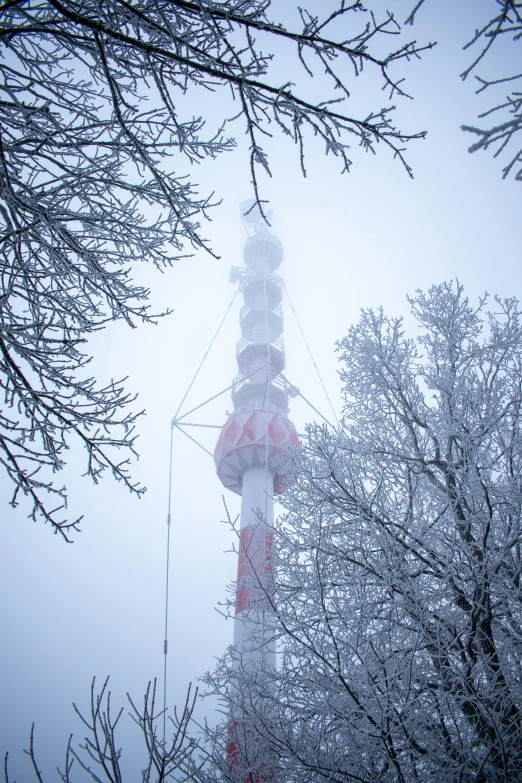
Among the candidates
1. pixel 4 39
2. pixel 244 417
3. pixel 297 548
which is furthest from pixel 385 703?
pixel 244 417

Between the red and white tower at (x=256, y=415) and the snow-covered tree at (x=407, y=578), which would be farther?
the red and white tower at (x=256, y=415)

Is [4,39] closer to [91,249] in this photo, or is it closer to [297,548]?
[91,249]

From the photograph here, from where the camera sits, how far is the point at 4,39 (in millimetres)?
2480

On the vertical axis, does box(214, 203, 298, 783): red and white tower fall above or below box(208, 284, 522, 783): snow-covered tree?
above

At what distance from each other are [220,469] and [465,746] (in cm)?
1343

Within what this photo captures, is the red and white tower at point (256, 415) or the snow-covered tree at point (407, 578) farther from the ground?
the red and white tower at point (256, 415)

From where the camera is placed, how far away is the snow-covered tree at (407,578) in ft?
9.44

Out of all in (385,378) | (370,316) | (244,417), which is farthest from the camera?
(244,417)

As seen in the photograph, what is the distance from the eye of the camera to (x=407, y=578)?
3.19 metres

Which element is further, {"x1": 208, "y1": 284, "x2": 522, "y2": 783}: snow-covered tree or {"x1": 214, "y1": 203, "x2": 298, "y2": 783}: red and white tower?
{"x1": 214, "y1": 203, "x2": 298, "y2": 783}: red and white tower

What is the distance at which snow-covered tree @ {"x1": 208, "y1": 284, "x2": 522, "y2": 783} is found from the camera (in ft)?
9.44

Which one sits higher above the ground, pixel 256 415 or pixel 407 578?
pixel 256 415

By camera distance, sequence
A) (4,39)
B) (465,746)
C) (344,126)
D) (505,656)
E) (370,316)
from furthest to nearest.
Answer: (370,316)
(505,656)
(465,746)
(4,39)
(344,126)

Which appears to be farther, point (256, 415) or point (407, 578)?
point (256, 415)
